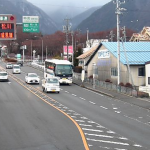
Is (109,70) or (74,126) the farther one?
(109,70)

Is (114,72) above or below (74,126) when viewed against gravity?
above

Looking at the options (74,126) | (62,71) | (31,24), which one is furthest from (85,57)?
(74,126)

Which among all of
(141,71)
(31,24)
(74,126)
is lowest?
(74,126)

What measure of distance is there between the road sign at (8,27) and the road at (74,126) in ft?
21.6

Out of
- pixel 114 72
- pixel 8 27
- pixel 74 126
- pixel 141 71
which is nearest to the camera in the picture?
A: pixel 74 126

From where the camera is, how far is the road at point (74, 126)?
14.1 metres

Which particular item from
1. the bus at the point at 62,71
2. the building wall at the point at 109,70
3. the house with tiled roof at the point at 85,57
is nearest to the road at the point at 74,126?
the building wall at the point at 109,70

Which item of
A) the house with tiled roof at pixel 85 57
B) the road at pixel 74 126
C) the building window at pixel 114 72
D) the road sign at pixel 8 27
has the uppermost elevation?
the road sign at pixel 8 27

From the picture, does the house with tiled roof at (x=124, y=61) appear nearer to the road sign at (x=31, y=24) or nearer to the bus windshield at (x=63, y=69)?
the bus windshield at (x=63, y=69)

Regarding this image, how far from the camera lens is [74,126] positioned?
18219 millimetres

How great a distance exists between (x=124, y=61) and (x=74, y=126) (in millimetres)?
25584

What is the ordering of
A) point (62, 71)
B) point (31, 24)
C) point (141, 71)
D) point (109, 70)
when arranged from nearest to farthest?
point (31, 24)
point (141, 71)
point (62, 71)
point (109, 70)

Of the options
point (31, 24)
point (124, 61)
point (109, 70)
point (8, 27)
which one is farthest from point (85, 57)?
point (8, 27)

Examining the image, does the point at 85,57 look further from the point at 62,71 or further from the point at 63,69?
the point at 62,71
